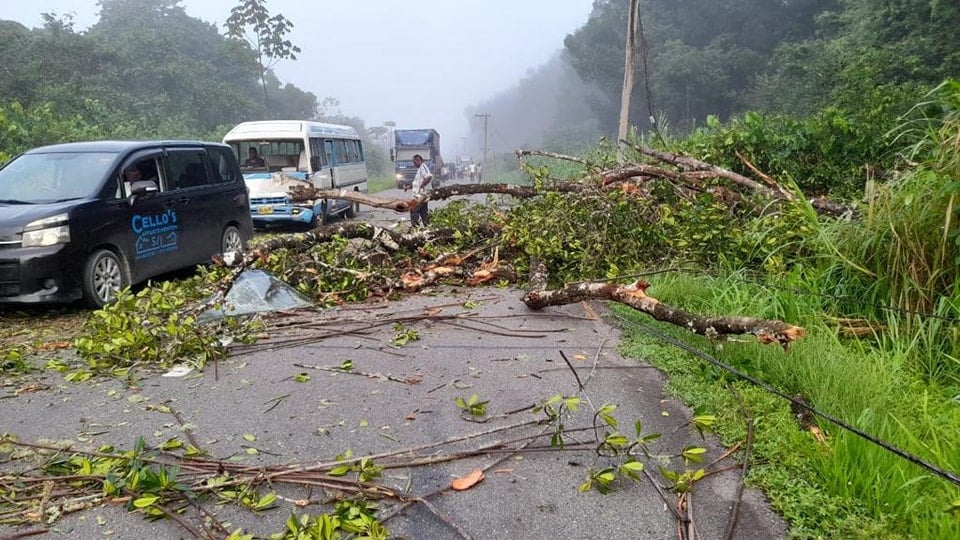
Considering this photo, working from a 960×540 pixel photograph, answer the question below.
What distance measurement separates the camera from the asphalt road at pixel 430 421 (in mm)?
2625

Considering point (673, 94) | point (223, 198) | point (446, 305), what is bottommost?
point (446, 305)

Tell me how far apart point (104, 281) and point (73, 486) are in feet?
13.9

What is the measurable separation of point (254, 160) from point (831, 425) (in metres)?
13.2

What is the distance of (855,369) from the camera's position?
3.60m

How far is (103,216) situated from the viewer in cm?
645

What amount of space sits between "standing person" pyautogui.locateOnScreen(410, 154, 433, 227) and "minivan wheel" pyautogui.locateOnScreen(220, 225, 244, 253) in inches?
103

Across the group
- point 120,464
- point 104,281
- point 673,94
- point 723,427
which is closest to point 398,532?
point 120,464

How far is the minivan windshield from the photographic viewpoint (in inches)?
256

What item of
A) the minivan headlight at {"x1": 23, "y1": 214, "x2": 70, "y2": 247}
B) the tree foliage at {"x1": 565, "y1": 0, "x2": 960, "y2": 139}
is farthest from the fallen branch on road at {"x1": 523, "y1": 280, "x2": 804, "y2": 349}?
the tree foliage at {"x1": 565, "y1": 0, "x2": 960, "y2": 139}

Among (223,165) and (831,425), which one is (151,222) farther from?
(831,425)

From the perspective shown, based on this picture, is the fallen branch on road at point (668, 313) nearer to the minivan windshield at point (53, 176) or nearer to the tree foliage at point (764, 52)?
the minivan windshield at point (53, 176)

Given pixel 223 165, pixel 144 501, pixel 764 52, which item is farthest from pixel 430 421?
pixel 764 52

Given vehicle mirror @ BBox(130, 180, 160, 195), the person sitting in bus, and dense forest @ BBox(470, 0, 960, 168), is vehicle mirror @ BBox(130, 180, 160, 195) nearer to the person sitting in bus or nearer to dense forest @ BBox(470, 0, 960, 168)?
the person sitting in bus

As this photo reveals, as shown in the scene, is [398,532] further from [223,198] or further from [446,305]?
[223,198]
